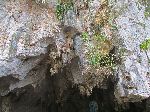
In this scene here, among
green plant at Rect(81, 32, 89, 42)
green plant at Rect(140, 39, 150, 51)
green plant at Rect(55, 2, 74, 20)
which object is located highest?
green plant at Rect(55, 2, 74, 20)

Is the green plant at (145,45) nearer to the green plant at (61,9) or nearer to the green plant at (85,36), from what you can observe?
the green plant at (85,36)

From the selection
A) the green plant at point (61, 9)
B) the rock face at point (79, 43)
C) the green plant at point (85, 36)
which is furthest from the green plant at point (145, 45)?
the green plant at point (61, 9)

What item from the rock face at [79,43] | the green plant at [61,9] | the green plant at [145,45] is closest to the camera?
the rock face at [79,43]

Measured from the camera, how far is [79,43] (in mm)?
5363

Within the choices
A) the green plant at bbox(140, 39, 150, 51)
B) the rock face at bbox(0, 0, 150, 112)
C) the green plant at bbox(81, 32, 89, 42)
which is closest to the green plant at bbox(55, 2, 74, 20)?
the rock face at bbox(0, 0, 150, 112)

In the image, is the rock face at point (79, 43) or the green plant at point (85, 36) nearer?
the rock face at point (79, 43)

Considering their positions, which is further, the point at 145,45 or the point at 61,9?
the point at 61,9

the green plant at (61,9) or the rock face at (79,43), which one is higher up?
the green plant at (61,9)

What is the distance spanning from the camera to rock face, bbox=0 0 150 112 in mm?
5121

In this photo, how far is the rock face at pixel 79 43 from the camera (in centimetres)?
512

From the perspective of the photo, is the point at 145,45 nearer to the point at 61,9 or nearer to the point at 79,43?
the point at 79,43

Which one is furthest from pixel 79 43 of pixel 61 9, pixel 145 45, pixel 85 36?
pixel 145 45

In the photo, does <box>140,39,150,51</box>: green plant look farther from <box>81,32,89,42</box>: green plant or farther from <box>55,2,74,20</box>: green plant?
<box>55,2,74,20</box>: green plant

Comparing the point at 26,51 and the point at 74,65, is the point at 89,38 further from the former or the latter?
the point at 26,51
